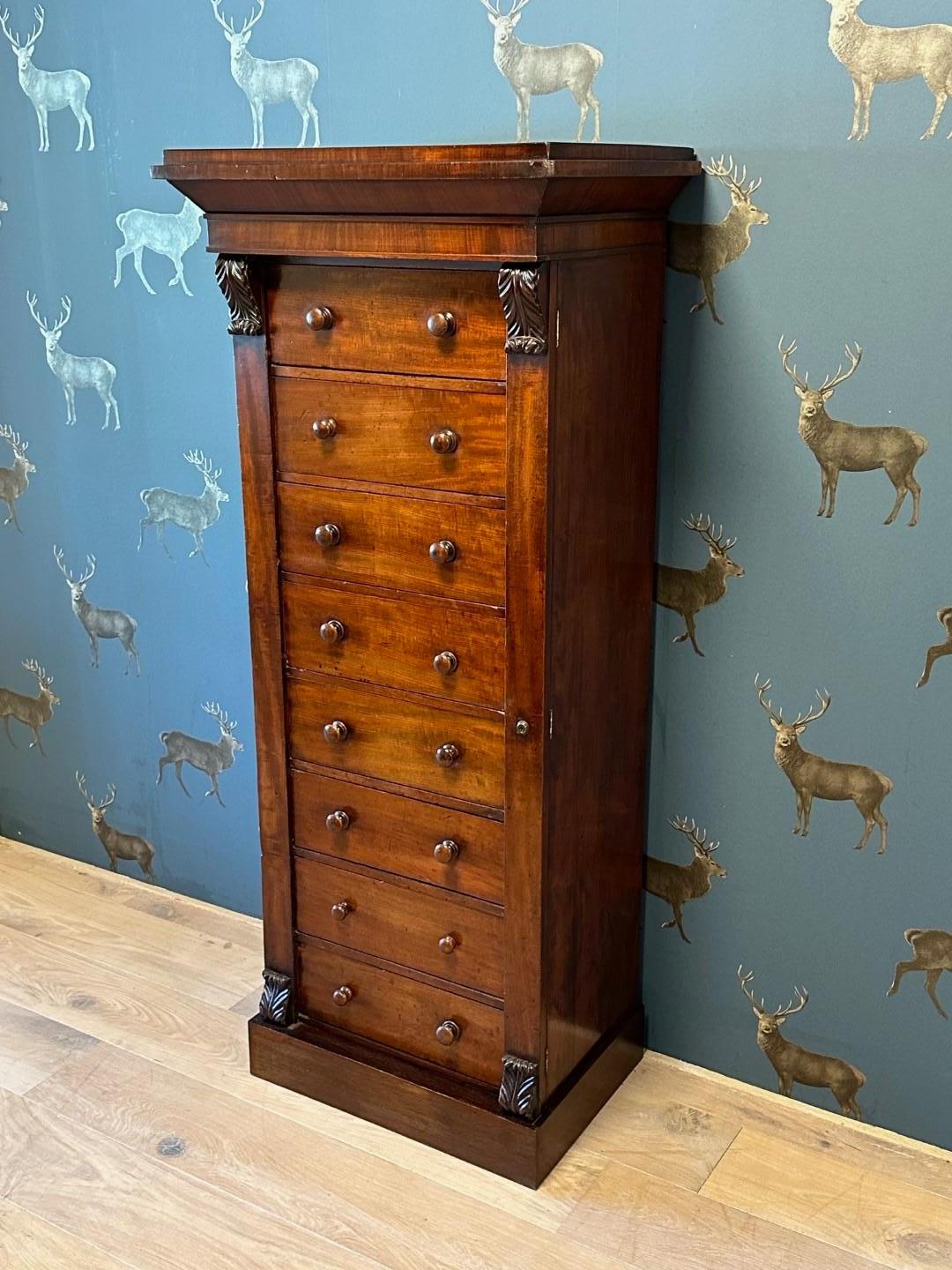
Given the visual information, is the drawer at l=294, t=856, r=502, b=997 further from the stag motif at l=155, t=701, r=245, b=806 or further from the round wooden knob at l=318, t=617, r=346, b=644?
the stag motif at l=155, t=701, r=245, b=806

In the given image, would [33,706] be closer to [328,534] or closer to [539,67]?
[328,534]

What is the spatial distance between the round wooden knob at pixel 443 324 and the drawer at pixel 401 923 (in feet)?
2.65

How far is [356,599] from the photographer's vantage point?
1.87m

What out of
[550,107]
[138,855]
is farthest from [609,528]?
[138,855]

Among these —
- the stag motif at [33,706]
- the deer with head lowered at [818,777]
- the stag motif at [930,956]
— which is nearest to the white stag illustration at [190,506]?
the stag motif at [33,706]

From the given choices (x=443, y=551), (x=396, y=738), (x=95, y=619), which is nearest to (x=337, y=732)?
(x=396, y=738)

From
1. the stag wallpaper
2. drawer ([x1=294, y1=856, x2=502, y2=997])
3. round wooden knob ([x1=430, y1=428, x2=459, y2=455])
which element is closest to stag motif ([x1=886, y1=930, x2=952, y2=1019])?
the stag wallpaper

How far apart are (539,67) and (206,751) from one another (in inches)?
56.0

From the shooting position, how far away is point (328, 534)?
1.84 m

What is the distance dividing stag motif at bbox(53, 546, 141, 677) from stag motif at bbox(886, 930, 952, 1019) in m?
1.57

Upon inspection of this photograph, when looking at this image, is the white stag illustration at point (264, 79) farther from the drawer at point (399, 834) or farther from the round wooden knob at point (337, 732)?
the drawer at point (399, 834)

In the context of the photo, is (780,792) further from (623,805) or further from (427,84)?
(427,84)

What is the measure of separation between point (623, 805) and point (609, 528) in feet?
1.51

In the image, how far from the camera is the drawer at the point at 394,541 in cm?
173
